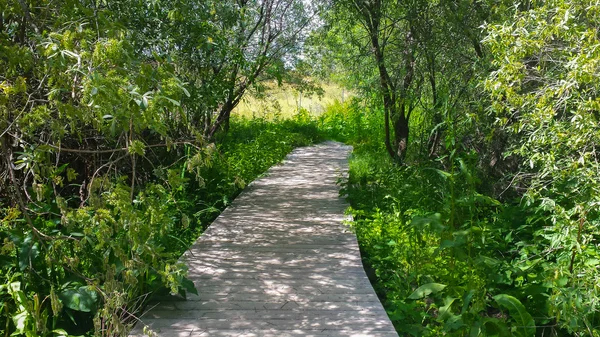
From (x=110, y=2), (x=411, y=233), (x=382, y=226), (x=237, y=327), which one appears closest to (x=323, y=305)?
(x=237, y=327)

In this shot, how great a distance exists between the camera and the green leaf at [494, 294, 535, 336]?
12.2 ft

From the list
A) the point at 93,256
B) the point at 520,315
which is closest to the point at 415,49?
the point at 520,315

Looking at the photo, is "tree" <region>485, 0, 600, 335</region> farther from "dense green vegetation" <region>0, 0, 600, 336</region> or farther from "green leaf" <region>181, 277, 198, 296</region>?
"green leaf" <region>181, 277, 198, 296</region>

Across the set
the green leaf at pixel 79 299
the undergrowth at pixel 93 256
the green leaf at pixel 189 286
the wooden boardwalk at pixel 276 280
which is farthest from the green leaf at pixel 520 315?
the green leaf at pixel 79 299

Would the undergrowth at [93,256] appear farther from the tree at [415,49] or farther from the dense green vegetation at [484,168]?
the tree at [415,49]

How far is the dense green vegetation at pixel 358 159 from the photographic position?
2.94 meters

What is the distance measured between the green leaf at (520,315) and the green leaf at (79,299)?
102 inches

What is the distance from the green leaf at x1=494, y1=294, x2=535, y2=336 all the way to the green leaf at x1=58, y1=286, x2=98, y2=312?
2588mm

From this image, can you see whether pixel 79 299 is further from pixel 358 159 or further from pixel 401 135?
pixel 358 159

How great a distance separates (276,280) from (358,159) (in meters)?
6.95

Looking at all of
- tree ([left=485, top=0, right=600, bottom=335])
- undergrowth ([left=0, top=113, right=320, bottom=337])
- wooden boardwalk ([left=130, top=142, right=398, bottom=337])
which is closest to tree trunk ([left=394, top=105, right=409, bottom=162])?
wooden boardwalk ([left=130, top=142, right=398, bottom=337])

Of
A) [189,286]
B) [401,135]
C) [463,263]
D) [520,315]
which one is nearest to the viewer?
[520,315]

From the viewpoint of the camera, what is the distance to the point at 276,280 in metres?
4.95

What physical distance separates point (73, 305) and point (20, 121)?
136 centimetres
